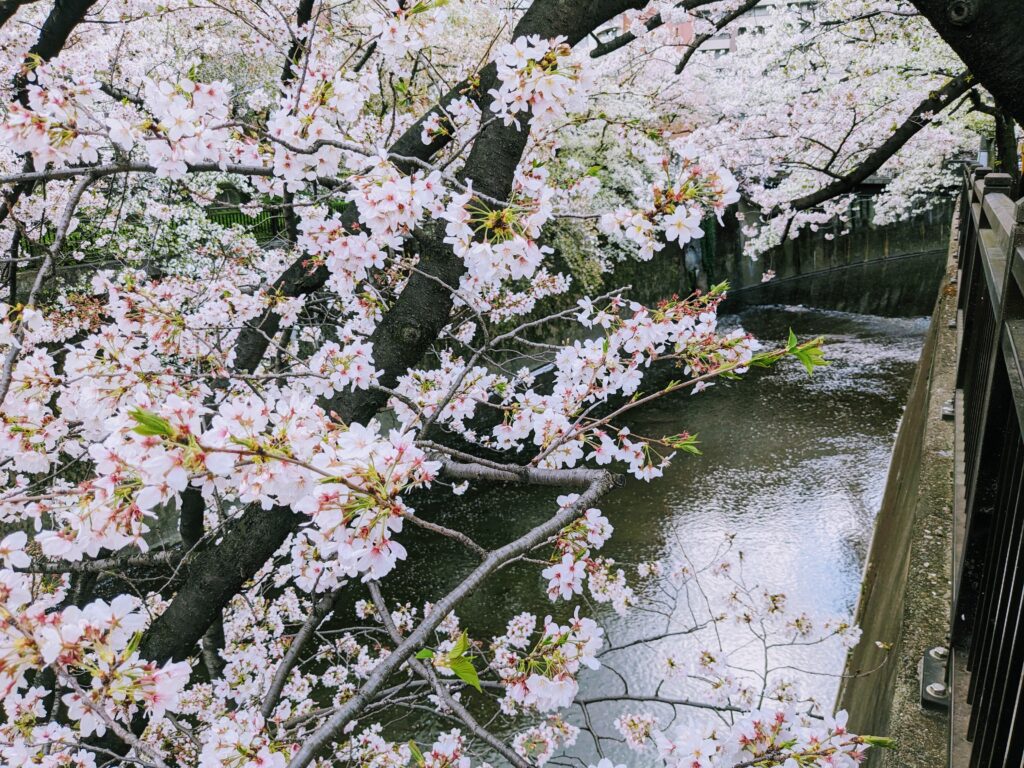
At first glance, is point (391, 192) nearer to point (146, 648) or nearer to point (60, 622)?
point (60, 622)

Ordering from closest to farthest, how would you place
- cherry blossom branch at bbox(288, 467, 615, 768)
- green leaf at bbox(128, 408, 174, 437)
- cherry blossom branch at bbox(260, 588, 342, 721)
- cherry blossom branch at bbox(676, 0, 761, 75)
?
green leaf at bbox(128, 408, 174, 437) < cherry blossom branch at bbox(288, 467, 615, 768) < cherry blossom branch at bbox(260, 588, 342, 721) < cherry blossom branch at bbox(676, 0, 761, 75)

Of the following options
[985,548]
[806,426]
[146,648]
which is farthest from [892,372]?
[146,648]

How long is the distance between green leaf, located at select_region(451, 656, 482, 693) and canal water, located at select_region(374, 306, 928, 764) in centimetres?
334

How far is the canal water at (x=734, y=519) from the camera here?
6.23 meters

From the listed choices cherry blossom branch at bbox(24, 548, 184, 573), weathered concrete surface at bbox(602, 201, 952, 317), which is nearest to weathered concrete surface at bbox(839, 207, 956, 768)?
cherry blossom branch at bbox(24, 548, 184, 573)

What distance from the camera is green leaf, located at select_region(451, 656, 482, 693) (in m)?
1.36

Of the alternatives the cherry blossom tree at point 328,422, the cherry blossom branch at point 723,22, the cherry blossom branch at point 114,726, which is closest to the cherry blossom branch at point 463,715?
the cherry blossom tree at point 328,422

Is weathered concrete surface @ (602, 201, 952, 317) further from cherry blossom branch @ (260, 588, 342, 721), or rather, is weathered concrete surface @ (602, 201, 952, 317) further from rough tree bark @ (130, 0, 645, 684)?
cherry blossom branch @ (260, 588, 342, 721)

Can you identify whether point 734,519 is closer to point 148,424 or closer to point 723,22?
point 723,22

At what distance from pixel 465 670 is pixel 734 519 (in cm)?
786

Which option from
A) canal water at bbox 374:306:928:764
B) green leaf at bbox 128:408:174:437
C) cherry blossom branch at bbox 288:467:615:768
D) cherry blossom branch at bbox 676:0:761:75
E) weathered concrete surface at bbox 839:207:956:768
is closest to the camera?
green leaf at bbox 128:408:174:437

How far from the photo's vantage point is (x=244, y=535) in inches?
95.0

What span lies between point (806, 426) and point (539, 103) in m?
10.5

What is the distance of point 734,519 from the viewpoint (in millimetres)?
8555
